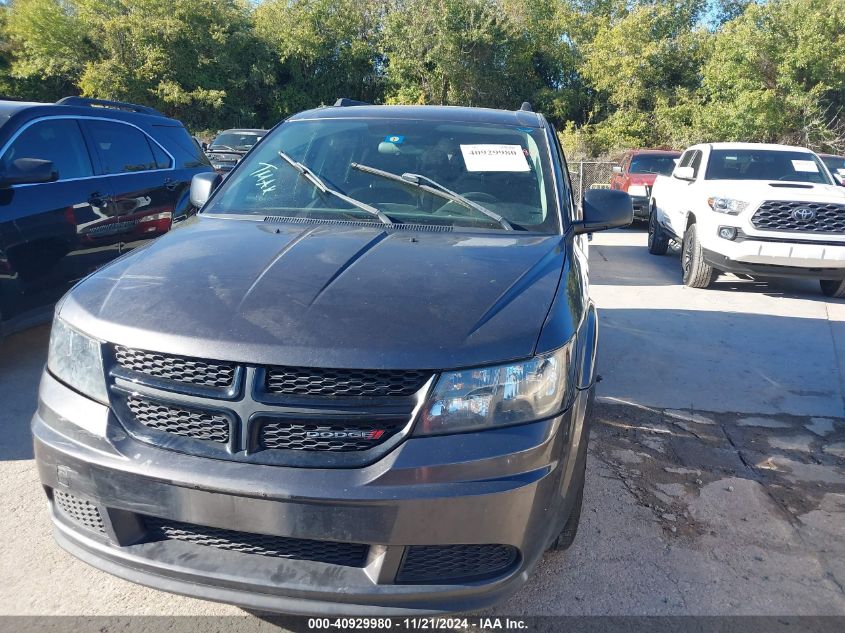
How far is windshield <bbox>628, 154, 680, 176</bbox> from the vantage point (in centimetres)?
1580

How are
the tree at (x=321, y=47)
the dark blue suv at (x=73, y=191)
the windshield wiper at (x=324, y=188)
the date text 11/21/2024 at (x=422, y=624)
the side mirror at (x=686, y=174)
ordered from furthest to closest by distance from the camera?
the tree at (x=321, y=47) < the side mirror at (x=686, y=174) < the dark blue suv at (x=73, y=191) < the windshield wiper at (x=324, y=188) < the date text 11/21/2024 at (x=422, y=624)

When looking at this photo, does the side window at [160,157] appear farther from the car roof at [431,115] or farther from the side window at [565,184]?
the side window at [565,184]

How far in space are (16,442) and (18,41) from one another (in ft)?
115

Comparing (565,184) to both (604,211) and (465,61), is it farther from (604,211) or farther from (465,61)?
(465,61)

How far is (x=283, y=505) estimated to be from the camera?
77.3 inches

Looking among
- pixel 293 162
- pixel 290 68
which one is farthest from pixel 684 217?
pixel 290 68

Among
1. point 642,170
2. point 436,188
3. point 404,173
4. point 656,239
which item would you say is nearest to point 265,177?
point 404,173

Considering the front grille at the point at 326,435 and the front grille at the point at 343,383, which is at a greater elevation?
the front grille at the point at 343,383

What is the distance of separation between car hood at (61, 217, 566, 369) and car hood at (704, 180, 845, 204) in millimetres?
6134

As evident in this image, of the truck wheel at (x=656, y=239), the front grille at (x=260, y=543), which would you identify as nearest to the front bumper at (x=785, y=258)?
the truck wheel at (x=656, y=239)

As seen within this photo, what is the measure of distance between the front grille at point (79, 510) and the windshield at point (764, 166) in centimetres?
886

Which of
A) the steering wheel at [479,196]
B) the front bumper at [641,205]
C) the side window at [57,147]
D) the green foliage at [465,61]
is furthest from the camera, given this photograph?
the green foliage at [465,61]

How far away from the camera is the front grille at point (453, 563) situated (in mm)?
2033

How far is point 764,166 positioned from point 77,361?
9.24 m
